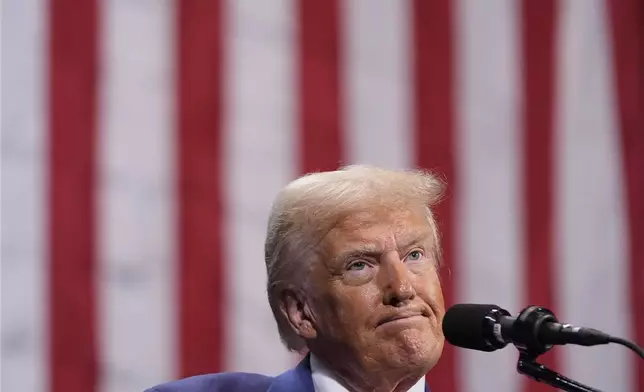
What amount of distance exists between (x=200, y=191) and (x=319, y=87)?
416 mm

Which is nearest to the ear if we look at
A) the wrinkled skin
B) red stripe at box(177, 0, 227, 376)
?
the wrinkled skin

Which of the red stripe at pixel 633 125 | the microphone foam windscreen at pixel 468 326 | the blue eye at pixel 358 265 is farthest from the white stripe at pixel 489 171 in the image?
the microphone foam windscreen at pixel 468 326

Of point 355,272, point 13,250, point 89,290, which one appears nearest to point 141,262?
point 89,290

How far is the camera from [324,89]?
2607 millimetres

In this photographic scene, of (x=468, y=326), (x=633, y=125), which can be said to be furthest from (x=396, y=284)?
(x=633, y=125)

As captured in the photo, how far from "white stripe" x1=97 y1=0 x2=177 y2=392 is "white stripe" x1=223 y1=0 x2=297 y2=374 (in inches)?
6.1

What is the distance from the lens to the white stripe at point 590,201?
9.34 ft

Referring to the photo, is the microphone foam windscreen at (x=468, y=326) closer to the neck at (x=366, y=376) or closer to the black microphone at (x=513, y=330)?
the black microphone at (x=513, y=330)

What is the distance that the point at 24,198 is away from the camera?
237 cm

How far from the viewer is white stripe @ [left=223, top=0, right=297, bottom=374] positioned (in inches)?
99.2

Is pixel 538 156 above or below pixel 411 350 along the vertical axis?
above

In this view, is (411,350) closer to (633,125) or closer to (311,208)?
(311,208)

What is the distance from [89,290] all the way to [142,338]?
0.57 feet

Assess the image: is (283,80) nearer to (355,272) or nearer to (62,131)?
(62,131)
